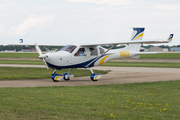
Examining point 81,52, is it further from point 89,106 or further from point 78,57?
point 89,106

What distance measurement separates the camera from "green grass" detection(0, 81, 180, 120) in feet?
29.4

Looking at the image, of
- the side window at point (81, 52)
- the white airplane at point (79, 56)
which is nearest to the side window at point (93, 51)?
the white airplane at point (79, 56)

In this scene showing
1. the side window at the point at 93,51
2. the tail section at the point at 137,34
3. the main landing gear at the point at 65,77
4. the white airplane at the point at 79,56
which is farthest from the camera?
the tail section at the point at 137,34

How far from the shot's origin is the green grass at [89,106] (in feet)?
29.4

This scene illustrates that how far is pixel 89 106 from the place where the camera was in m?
10.5

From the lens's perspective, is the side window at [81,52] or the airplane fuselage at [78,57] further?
the side window at [81,52]

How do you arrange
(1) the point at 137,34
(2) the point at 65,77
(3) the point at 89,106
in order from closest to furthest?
(3) the point at 89,106 < (2) the point at 65,77 < (1) the point at 137,34

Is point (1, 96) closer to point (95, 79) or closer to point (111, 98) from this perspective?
point (111, 98)

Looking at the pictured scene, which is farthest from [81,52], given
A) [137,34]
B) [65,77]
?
[137,34]

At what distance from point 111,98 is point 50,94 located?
3.03 metres

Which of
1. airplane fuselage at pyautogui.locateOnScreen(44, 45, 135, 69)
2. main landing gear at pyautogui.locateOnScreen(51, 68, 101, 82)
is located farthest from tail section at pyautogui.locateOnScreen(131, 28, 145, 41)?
main landing gear at pyautogui.locateOnScreen(51, 68, 101, 82)

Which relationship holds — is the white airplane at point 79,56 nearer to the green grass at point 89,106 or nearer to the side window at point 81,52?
the side window at point 81,52

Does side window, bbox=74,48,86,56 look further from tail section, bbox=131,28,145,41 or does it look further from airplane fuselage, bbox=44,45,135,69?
tail section, bbox=131,28,145,41

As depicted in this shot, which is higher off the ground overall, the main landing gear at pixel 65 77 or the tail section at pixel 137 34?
the tail section at pixel 137 34
